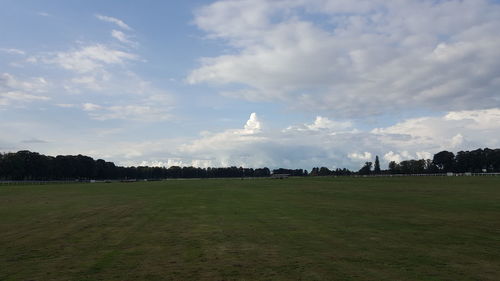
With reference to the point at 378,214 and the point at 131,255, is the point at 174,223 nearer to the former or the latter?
the point at 131,255

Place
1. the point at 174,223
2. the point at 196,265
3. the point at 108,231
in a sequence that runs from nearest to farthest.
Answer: the point at 196,265, the point at 108,231, the point at 174,223

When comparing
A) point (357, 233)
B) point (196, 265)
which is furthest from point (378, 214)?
point (196, 265)

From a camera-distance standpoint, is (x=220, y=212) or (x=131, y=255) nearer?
(x=131, y=255)

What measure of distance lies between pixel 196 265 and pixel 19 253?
7002 mm

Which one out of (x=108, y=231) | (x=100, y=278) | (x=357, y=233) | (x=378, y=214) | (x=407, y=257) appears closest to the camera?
(x=100, y=278)

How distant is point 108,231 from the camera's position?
21203 millimetres

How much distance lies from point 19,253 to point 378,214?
20.6 m

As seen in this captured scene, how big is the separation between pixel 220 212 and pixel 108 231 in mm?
9897

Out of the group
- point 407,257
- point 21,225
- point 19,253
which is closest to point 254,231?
point 407,257

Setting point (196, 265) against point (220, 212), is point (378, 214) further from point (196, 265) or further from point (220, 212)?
point (196, 265)

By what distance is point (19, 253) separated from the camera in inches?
614

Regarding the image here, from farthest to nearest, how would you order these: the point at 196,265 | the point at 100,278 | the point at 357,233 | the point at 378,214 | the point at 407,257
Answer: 1. the point at 378,214
2. the point at 357,233
3. the point at 407,257
4. the point at 196,265
5. the point at 100,278

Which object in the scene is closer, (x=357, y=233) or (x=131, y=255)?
(x=131, y=255)

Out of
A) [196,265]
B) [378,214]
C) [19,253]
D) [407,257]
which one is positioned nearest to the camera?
[196,265]
